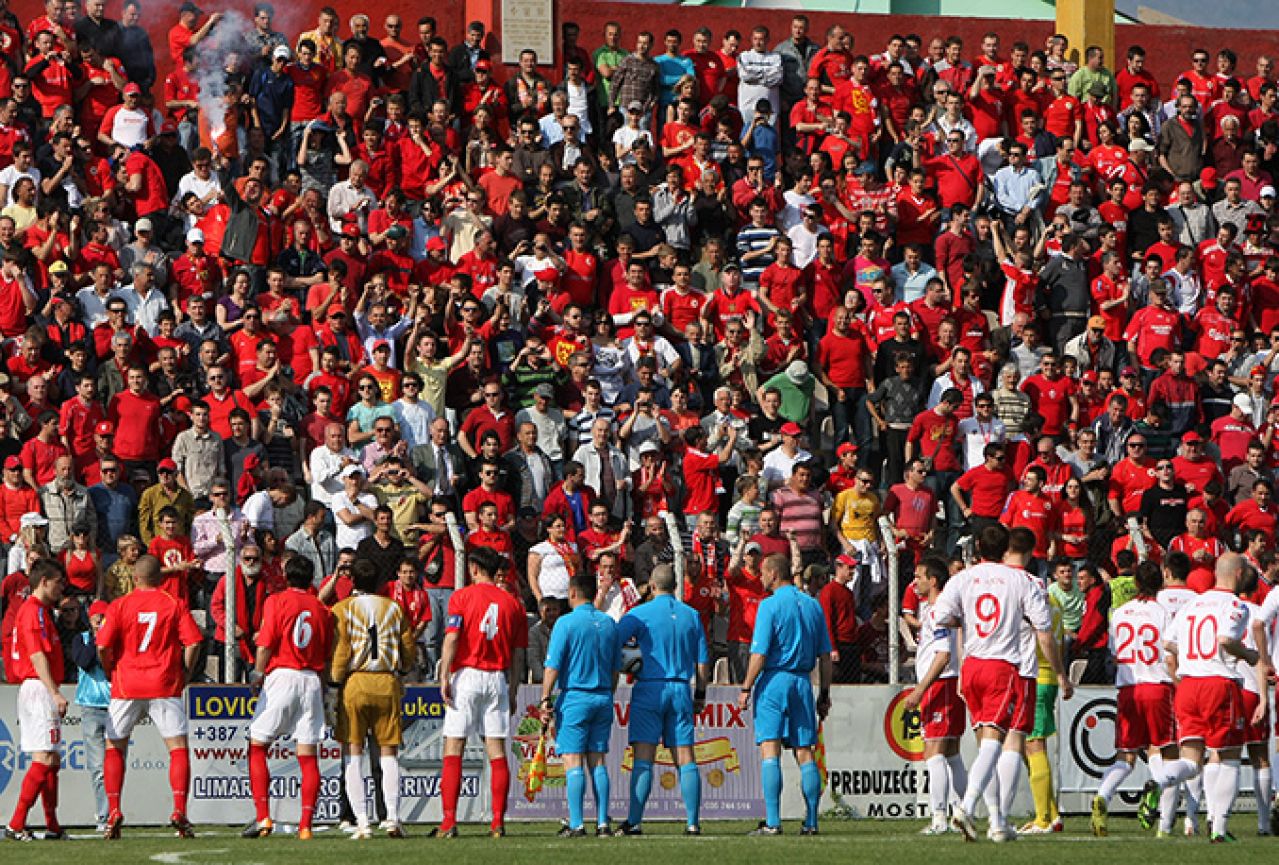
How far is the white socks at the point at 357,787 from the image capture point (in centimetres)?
1478

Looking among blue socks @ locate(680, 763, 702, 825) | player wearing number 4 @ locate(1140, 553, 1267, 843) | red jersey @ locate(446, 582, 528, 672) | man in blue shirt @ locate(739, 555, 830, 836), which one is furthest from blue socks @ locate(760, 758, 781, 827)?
player wearing number 4 @ locate(1140, 553, 1267, 843)

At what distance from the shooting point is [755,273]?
23.7 metres

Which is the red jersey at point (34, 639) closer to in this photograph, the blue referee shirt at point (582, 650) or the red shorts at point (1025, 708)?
the blue referee shirt at point (582, 650)

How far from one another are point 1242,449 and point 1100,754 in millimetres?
5134

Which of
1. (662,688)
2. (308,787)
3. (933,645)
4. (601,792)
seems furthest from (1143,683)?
(308,787)

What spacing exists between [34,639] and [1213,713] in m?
7.91

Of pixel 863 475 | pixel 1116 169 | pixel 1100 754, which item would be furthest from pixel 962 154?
pixel 1100 754

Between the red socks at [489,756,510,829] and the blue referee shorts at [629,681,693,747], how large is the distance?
908 millimetres

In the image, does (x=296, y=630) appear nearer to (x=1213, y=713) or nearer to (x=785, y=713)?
(x=785, y=713)

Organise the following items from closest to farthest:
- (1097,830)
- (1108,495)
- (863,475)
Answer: (1097,830) → (863,475) → (1108,495)

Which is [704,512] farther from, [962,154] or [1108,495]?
[962,154]

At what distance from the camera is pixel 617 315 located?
2255 centimetres

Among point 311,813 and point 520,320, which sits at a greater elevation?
point 520,320

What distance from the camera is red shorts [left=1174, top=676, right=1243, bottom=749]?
1433cm
